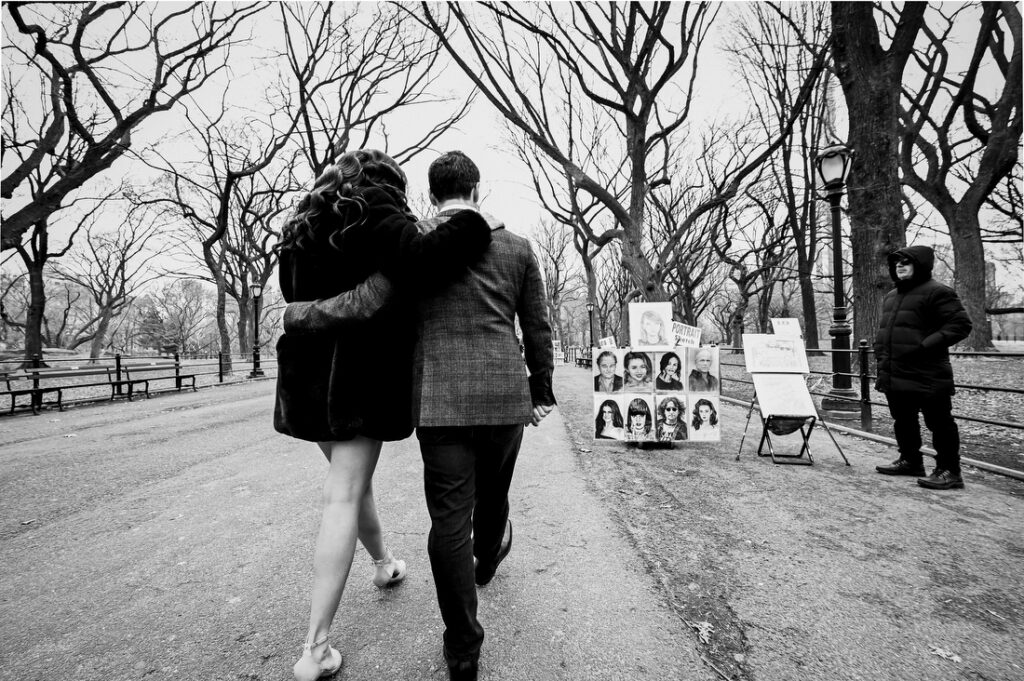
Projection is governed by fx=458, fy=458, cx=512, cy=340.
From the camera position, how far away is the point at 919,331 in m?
3.86

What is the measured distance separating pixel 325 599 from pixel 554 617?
0.97 meters

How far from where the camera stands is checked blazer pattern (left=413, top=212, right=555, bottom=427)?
1.60 meters

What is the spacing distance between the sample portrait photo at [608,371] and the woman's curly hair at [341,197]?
→ 379 cm

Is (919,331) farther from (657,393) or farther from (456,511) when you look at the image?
(456,511)

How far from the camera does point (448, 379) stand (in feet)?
5.28

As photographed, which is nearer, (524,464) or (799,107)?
(524,464)

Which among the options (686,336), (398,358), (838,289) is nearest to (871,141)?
(838,289)

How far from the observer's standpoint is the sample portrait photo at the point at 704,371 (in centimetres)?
505

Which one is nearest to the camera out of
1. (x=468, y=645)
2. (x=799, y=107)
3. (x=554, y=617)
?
(x=468, y=645)

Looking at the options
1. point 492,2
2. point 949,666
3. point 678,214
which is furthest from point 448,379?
point 678,214

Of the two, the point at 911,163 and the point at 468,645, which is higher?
the point at 911,163

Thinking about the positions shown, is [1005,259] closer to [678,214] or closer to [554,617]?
[678,214]

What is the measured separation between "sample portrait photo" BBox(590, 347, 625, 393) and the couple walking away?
11.6ft

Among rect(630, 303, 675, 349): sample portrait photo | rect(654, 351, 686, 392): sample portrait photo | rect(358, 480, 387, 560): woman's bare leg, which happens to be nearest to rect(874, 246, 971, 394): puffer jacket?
rect(654, 351, 686, 392): sample portrait photo
